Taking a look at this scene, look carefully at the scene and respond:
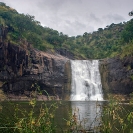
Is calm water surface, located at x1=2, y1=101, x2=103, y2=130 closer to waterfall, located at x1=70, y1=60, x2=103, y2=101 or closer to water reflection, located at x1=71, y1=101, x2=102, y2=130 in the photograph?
water reflection, located at x1=71, y1=101, x2=102, y2=130

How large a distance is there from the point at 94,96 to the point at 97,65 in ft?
23.6

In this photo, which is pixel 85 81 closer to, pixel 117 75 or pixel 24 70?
pixel 117 75

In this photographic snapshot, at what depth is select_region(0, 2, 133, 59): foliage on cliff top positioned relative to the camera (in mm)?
45031

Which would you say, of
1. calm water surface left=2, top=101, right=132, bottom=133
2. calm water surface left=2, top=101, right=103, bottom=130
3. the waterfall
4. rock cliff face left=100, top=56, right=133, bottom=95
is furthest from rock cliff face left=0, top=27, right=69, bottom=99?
calm water surface left=2, top=101, right=132, bottom=133

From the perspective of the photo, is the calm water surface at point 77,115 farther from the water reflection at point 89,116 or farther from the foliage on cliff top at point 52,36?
the foliage on cliff top at point 52,36

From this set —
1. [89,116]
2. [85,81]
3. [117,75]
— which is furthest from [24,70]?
[89,116]

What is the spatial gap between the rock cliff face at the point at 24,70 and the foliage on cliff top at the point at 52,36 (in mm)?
2255

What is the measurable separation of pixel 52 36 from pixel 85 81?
65.5 ft

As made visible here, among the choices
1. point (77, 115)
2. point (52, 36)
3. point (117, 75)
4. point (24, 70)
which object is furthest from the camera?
point (52, 36)

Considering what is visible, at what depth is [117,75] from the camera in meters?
40.5

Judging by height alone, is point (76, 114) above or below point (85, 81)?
below

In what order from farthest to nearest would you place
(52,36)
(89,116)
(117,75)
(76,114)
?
(52,36) → (117,75) → (89,116) → (76,114)

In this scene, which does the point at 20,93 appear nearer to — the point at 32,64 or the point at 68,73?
the point at 32,64

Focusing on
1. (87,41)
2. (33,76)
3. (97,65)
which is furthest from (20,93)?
(87,41)
